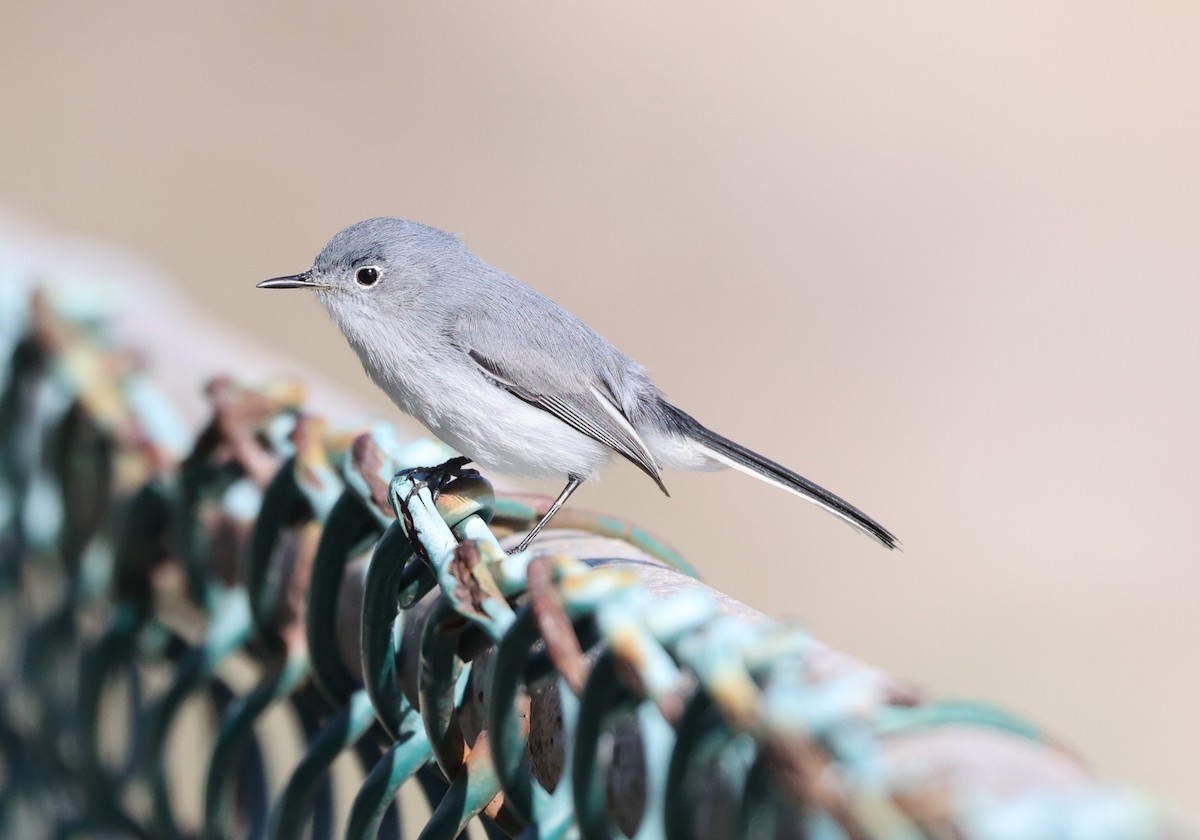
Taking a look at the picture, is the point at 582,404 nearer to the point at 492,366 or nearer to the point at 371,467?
the point at 492,366

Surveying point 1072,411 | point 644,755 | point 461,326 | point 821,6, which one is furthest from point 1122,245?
point 644,755

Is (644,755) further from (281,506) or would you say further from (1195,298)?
(1195,298)

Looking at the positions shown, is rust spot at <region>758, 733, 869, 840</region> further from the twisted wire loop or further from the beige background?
the beige background

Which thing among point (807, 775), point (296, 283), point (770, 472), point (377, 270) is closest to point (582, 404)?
point (770, 472)

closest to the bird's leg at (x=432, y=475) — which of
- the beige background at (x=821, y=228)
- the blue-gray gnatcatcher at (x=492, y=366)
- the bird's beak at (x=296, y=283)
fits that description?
the blue-gray gnatcatcher at (x=492, y=366)

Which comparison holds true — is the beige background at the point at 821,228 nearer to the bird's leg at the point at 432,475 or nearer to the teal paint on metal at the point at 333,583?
the bird's leg at the point at 432,475

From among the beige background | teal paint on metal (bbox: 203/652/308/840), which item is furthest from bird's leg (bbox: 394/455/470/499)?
the beige background
